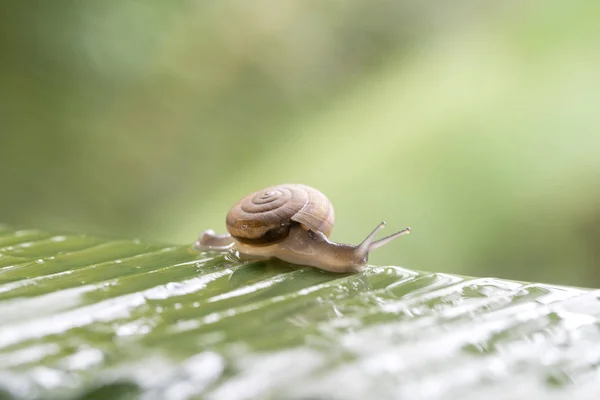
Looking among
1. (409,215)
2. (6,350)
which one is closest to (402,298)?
(6,350)

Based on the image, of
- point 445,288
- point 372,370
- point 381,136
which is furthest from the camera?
point 381,136

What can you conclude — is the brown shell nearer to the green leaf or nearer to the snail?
the snail

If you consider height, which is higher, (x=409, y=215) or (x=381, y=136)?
(x=381, y=136)

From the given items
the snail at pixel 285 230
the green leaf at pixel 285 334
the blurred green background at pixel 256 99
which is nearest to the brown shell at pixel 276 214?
the snail at pixel 285 230

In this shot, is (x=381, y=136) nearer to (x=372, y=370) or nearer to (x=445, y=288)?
(x=445, y=288)

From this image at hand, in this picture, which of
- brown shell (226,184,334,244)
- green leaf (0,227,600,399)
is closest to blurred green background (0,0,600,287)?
brown shell (226,184,334,244)

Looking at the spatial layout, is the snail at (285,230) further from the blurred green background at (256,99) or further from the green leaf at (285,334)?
the blurred green background at (256,99)
